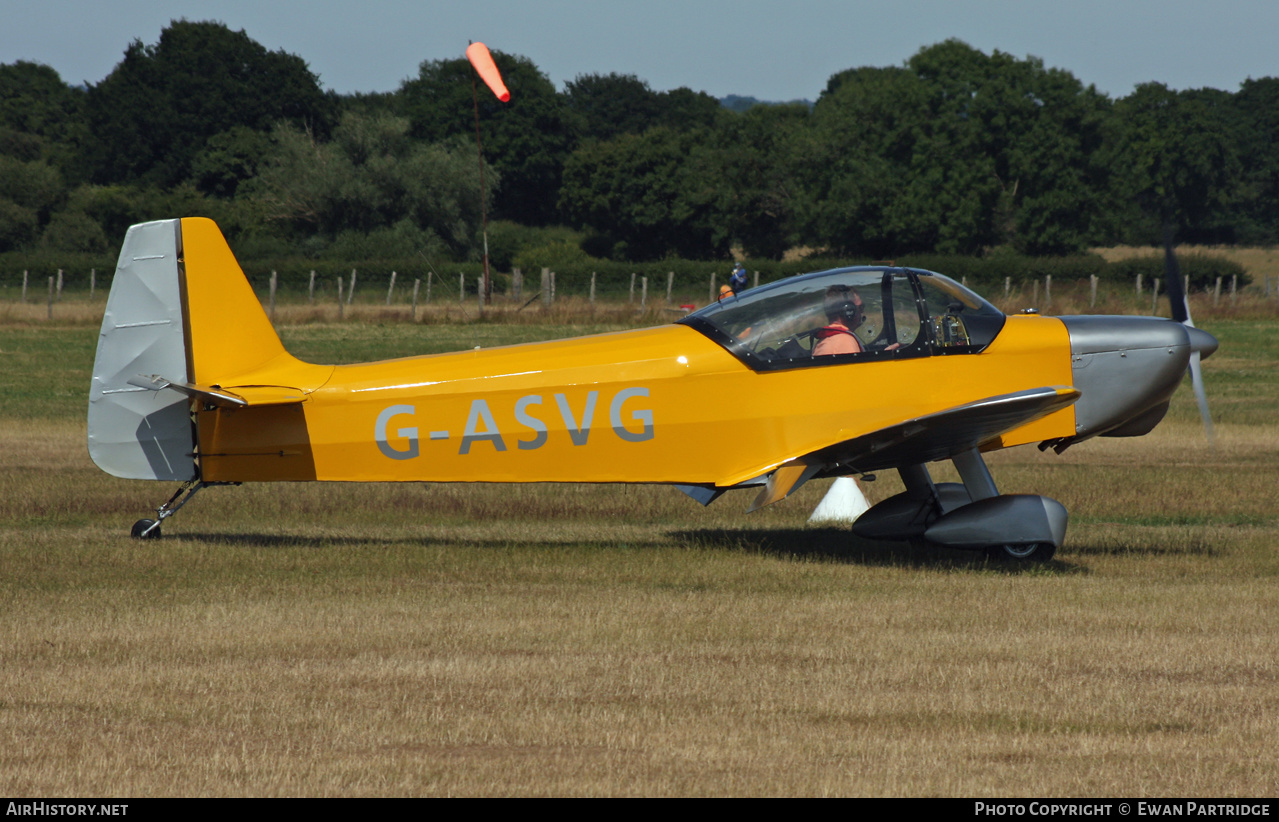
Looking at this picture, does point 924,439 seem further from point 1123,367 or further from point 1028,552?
point 1123,367

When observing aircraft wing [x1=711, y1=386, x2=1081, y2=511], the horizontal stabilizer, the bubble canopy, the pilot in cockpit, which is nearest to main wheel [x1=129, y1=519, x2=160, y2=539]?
the horizontal stabilizer

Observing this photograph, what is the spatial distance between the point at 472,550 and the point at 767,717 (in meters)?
4.52

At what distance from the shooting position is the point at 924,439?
8680mm

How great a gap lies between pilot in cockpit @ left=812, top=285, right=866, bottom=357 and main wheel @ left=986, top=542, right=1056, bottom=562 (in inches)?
70.1

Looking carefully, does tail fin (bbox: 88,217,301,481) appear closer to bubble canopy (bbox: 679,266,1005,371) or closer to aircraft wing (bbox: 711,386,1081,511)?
bubble canopy (bbox: 679,266,1005,371)

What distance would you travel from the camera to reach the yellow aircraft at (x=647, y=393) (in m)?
8.87

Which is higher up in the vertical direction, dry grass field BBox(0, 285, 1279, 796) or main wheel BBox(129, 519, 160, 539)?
dry grass field BBox(0, 285, 1279, 796)

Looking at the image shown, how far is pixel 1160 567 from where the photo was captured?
8852mm

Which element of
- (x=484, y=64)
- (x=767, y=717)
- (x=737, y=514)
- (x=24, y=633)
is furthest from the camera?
(x=484, y=64)

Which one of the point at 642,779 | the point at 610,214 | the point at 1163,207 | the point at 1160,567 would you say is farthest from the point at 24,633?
the point at 610,214

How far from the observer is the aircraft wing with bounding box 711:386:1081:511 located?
26.7 feet

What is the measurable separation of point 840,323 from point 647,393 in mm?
1455

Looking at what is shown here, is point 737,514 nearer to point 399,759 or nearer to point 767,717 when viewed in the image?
point 767,717

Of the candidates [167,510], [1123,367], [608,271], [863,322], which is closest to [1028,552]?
[1123,367]
